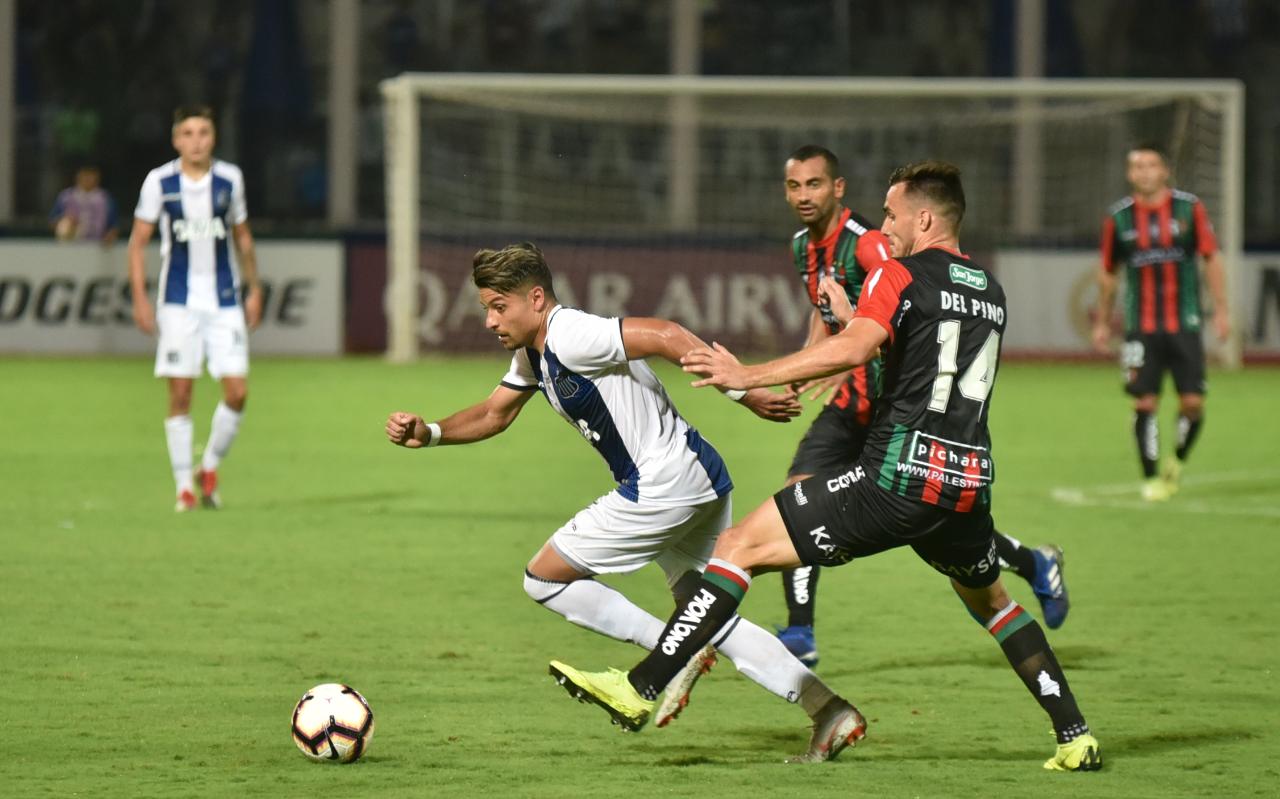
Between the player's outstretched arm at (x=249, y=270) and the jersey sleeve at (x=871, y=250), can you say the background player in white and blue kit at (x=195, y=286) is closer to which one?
the player's outstretched arm at (x=249, y=270)

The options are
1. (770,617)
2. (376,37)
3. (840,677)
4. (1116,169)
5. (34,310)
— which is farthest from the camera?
(376,37)

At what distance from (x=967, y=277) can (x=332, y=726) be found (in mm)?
2118

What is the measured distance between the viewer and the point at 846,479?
219 inches

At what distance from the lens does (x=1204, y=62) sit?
1160 inches

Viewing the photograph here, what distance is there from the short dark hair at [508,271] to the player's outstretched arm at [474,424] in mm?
442

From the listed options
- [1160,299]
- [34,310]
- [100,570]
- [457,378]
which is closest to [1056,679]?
[100,570]

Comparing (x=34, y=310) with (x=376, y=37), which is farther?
(x=376, y=37)

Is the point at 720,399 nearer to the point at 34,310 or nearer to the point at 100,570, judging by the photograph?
the point at 34,310

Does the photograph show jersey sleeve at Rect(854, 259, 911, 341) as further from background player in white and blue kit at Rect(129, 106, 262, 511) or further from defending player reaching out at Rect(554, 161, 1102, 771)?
background player in white and blue kit at Rect(129, 106, 262, 511)

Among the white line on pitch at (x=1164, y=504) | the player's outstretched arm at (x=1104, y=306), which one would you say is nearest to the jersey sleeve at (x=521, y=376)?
the white line on pitch at (x=1164, y=504)

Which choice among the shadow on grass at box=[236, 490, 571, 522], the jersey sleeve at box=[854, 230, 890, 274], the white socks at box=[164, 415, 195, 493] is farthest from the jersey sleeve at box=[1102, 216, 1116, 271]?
the white socks at box=[164, 415, 195, 493]

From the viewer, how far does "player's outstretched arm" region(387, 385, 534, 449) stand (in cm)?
618

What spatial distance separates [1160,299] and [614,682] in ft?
25.4

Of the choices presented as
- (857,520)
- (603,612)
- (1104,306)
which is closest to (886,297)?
(857,520)
